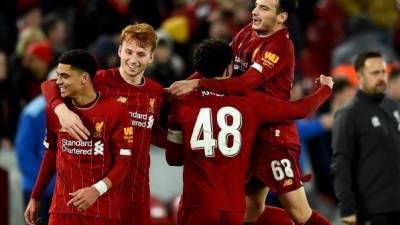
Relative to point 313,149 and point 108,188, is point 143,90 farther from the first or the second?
point 313,149

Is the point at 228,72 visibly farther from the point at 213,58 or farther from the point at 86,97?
the point at 86,97

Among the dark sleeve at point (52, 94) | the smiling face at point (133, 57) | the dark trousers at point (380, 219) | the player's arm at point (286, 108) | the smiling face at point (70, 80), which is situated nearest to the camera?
the smiling face at point (70, 80)

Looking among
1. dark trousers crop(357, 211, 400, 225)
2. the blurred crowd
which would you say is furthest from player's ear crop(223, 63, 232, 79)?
the blurred crowd

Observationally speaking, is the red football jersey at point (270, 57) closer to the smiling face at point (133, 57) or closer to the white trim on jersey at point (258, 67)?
the white trim on jersey at point (258, 67)

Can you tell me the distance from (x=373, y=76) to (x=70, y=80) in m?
2.95

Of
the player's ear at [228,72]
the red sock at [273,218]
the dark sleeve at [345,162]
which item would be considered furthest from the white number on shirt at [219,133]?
the dark sleeve at [345,162]

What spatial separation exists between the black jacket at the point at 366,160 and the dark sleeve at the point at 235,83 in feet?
4.92

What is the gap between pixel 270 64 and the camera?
29.3 feet

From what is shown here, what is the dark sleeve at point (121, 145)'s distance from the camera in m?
8.41

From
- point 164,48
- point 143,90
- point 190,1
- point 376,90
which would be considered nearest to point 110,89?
point 143,90

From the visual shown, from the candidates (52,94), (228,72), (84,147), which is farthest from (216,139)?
(52,94)

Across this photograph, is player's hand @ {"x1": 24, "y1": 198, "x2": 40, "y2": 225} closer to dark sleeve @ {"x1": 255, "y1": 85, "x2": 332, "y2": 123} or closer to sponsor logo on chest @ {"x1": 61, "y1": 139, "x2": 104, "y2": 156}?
sponsor logo on chest @ {"x1": 61, "y1": 139, "x2": 104, "y2": 156}

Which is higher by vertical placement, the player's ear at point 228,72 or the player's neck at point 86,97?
the player's ear at point 228,72

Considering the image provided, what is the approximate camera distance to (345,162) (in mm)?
10078
